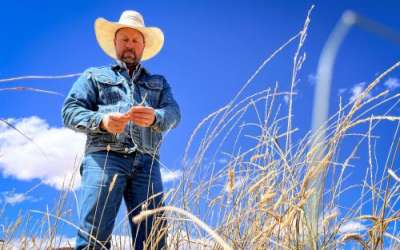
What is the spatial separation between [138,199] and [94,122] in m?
0.37

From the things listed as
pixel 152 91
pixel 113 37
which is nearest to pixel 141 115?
pixel 152 91

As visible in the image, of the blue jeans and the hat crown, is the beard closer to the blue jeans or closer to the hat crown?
the hat crown

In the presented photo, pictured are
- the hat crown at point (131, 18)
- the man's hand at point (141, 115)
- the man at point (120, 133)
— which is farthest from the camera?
the hat crown at point (131, 18)

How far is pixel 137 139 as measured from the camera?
2113 mm

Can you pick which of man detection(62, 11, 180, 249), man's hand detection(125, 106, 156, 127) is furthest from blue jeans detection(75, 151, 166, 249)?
man's hand detection(125, 106, 156, 127)

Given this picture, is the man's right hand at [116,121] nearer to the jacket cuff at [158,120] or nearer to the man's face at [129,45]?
the jacket cuff at [158,120]

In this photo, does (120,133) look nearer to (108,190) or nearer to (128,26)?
(108,190)

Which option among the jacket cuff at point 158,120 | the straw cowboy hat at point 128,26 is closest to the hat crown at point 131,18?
the straw cowboy hat at point 128,26

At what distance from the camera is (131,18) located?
2.62 meters

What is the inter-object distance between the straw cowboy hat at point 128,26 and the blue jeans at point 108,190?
81cm

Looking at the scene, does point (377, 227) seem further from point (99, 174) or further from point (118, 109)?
point (118, 109)

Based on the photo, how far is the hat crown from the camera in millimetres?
2586

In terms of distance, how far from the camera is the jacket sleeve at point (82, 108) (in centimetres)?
200

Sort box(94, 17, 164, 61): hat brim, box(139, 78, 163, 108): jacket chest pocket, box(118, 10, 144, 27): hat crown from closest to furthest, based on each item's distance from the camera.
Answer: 1. box(139, 78, 163, 108): jacket chest pocket
2. box(118, 10, 144, 27): hat crown
3. box(94, 17, 164, 61): hat brim
